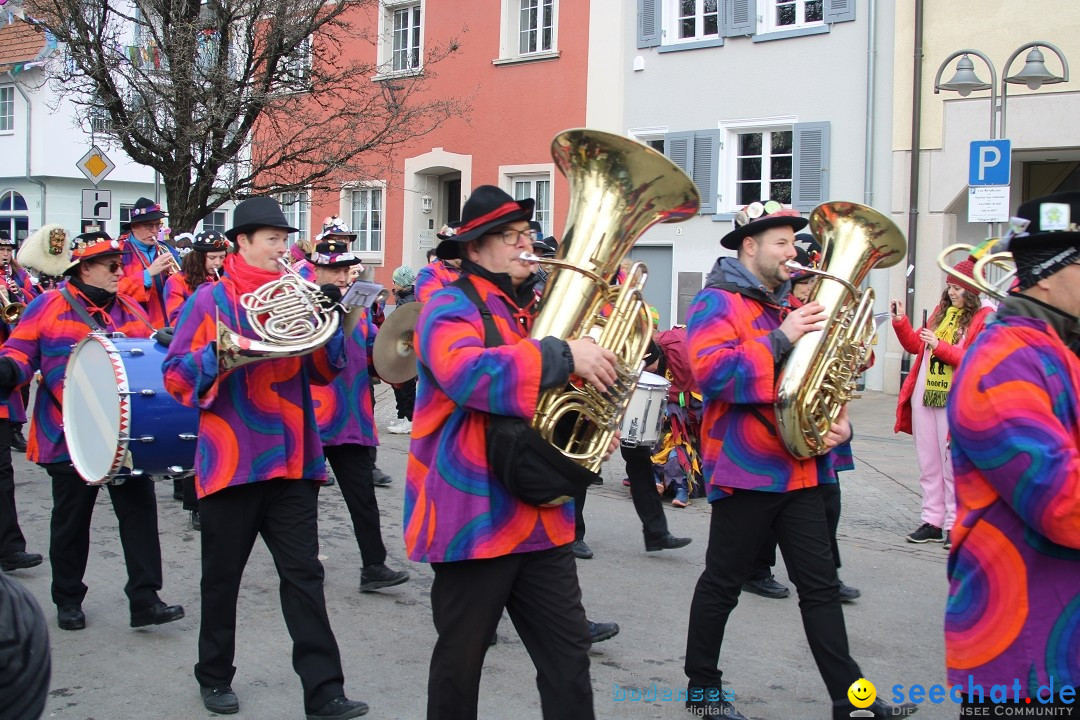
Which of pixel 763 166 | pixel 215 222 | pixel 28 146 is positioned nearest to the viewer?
pixel 763 166

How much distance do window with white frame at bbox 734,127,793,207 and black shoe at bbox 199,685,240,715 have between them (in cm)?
1361

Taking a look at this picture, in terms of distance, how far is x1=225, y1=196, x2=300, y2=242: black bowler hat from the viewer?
4438 mm

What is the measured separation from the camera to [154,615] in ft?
18.0

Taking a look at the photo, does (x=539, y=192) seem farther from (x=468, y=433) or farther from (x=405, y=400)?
(x=468, y=433)

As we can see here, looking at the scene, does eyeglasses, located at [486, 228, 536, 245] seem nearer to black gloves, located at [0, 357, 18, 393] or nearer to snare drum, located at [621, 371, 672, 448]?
black gloves, located at [0, 357, 18, 393]

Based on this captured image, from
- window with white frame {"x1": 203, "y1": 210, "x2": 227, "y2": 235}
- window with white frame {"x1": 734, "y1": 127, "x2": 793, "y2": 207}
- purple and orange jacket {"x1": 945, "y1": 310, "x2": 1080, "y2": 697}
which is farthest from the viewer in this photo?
window with white frame {"x1": 203, "y1": 210, "x2": 227, "y2": 235}

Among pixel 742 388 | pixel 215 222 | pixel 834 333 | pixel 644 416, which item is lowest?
pixel 644 416

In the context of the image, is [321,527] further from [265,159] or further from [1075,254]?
[265,159]

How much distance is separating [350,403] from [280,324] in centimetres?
198

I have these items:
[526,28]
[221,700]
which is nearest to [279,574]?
[221,700]

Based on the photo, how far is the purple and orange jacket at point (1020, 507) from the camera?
2.58 m

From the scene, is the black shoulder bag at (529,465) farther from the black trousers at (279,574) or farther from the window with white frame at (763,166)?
the window with white frame at (763,166)

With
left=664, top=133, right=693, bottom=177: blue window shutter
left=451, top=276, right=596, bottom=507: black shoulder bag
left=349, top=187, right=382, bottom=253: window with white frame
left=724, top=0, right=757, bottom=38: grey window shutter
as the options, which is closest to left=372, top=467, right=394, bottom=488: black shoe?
left=451, top=276, right=596, bottom=507: black shoulder bag

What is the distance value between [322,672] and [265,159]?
12030 millimetres
